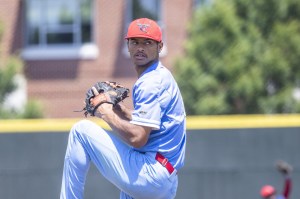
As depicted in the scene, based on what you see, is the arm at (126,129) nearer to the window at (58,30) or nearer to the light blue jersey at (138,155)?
the light blue jersey at (138,155)

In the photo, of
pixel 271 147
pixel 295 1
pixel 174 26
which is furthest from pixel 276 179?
pixel 174 26

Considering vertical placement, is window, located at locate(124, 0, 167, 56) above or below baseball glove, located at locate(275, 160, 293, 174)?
above

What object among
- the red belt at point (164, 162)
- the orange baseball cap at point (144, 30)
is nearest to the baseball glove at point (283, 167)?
the red belt at point (164, 162)

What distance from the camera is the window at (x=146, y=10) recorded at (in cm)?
2014

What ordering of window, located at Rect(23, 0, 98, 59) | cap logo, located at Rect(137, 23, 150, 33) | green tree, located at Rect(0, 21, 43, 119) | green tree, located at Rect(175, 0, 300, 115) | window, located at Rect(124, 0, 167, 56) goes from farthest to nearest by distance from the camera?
1. window, located at Rect(23, 0, 98, 59)
2. window, located at Rect(124, 0, 167, 56)
3. green tree, located at Rect(0, 21, 43, 119)
4. green tree, located at Rect(175, 0, 300, 115)
5. cap logo, located at Rect(137, 23, 150, 33)

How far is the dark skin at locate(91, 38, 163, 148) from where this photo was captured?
5918 millimetres

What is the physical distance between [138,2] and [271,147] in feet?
32.7

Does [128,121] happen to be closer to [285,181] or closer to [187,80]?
[285,181]

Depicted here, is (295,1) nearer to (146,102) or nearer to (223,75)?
(223,75)

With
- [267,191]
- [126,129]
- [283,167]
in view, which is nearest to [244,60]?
[283,167]

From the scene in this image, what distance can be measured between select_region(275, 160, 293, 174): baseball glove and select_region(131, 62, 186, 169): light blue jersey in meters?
4.62

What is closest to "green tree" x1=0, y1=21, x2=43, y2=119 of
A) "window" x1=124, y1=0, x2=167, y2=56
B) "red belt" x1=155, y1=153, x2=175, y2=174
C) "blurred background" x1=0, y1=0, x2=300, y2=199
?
"blurred background" x1=0, y1=0, x2=300, y2=199

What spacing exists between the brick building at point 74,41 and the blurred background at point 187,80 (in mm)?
22

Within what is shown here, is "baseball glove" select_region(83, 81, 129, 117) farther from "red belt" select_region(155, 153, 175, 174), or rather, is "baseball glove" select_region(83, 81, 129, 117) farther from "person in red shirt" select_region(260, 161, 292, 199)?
"person in red shirt" select_region(260, 161, 292, 199)
